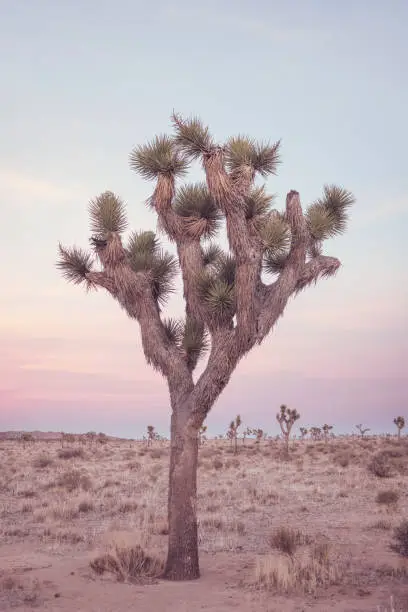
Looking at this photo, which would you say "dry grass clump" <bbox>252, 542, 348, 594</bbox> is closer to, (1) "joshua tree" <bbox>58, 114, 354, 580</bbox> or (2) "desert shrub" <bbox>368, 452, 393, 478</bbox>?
(1) "joshua tree" <bbox>58, 114, 354, 580</bbox>

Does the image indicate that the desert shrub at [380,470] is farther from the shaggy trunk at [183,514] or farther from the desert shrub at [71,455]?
the desert shrub at [71,455]

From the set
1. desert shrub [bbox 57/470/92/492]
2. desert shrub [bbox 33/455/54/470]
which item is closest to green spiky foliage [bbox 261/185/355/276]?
desert shrub [bbox 57/470/92/492]

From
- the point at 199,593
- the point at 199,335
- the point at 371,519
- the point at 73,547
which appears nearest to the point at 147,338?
the point at 199,335

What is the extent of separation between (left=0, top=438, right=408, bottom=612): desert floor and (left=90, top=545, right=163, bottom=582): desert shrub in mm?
34

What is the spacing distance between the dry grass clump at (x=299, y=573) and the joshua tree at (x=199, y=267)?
48.5 inches

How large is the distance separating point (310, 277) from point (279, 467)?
20.9m

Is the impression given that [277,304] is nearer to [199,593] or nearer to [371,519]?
[199,593]

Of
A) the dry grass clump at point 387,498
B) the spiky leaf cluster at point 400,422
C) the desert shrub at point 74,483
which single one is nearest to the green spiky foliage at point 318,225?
the dry grass clump at point 387,498

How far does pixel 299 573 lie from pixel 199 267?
5068mm

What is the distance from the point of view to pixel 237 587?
30.2 feet

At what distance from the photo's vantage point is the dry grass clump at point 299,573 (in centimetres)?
881

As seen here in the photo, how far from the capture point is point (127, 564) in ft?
32.3

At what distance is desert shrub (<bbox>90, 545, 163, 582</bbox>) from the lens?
9758 millimetres

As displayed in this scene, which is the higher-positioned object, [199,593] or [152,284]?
[152,284]
